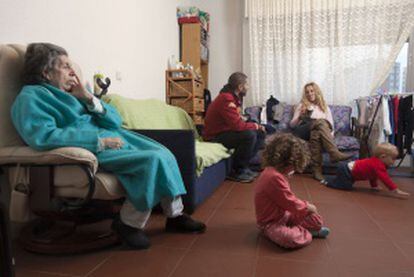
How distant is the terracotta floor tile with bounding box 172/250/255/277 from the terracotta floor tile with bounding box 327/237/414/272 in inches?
16.3

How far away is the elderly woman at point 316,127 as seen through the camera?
3043mm

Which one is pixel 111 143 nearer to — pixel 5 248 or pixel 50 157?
pixel 50 157

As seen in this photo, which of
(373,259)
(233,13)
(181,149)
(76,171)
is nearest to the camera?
(76,171)

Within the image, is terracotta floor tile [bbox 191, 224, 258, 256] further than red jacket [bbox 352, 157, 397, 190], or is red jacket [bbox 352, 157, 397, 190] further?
red jacket [bbox 352, 157, 397, 190]

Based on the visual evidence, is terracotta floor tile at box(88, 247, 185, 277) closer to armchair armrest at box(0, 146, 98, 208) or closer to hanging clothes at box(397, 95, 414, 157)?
armchair armrest at box(0, 146, 98, 208)

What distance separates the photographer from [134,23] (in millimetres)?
2766

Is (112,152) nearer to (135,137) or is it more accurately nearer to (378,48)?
(135,137)

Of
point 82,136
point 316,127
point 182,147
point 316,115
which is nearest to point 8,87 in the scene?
point 82,136

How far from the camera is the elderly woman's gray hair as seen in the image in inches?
53.6

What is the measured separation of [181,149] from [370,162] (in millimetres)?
1657

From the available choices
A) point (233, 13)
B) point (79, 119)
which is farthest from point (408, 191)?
point (233, 13)

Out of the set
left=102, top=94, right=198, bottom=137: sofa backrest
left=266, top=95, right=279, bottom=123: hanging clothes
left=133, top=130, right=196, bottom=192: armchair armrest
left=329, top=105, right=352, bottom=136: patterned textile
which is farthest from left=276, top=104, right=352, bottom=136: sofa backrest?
left=133, top=130, right=196, bottom=192: armchair armrest

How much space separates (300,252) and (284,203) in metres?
0.23

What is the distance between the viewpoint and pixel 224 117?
2773 mm
